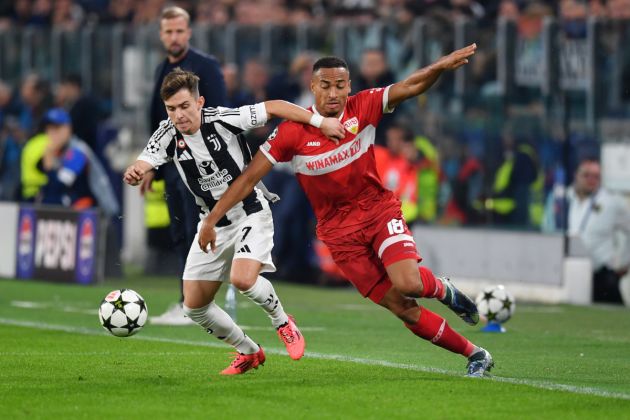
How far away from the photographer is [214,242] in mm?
9117

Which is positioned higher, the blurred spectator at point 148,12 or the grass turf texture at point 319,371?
the blurred spectator at point 148,12

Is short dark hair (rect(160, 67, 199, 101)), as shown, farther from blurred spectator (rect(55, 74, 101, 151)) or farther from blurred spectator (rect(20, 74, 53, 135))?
blurred spectator (rect(20, 74, 53, 135))

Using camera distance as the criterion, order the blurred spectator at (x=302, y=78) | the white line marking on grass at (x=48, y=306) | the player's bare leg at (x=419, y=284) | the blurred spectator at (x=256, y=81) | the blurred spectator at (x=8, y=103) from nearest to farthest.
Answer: the player's bare leg at (x=419, y=284) → the white line marking on grass at (x=48, y=306) → the blurred spectator at (x=302, y=78) → the blurred spectator at (x=256, y=81) → the blurred spectator at (x=8, y=103)

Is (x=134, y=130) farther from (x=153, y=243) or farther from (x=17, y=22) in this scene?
(x=17, y=22)

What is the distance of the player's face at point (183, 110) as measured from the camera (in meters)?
9.27

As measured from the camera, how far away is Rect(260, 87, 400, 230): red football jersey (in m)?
9.12

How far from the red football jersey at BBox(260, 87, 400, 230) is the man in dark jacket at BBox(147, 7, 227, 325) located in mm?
2660

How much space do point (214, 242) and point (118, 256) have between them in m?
8.70

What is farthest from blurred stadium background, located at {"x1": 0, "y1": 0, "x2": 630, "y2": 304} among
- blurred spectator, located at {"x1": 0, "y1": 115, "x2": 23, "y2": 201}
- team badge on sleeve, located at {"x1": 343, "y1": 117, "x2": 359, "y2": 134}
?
team badge on sleeve, located at {"x1": 343, "y1": 117, "x2": 359, "y2": 134}

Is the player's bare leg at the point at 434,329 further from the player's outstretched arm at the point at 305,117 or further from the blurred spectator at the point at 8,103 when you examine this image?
the blurred spectator at the point at 8,103

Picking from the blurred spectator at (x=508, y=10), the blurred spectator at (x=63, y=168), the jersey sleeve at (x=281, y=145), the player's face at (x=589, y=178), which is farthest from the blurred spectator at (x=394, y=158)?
the jersey sleeve at (x=281, y=145)

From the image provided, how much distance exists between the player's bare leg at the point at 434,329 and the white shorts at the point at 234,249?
844mm

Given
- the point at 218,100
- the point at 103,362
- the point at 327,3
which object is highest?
the point at 327,3

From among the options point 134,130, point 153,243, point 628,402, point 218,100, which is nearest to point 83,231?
point 153,243
